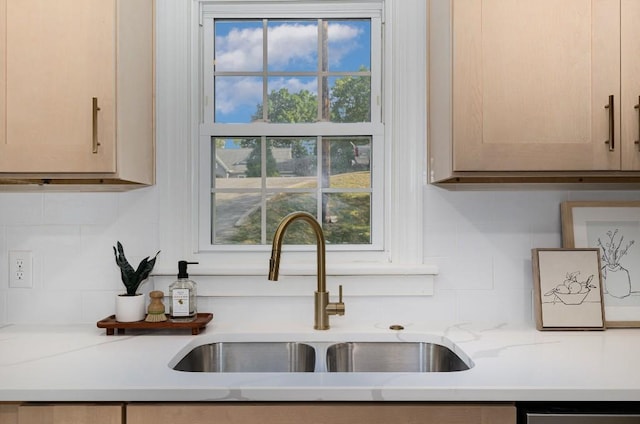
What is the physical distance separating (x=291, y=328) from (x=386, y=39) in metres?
1.11

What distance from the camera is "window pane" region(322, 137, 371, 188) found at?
200cm

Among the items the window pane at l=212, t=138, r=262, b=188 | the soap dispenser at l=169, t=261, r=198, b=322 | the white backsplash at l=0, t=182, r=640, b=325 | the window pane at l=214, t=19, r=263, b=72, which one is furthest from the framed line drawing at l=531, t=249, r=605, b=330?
the window pane at l=214, t=19, r=263, b=72

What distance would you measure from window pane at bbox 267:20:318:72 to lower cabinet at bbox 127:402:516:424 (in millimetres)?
1292

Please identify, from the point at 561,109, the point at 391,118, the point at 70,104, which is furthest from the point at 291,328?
the point at 561,109

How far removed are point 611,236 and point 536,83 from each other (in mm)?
698

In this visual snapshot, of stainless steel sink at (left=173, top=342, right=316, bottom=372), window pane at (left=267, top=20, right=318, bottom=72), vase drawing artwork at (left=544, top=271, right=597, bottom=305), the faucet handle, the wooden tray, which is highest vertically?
window pane at (left=267, top=20, right=318, bottom=72)

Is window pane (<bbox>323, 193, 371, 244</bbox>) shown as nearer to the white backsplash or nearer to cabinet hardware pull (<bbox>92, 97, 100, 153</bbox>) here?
the white backsplash

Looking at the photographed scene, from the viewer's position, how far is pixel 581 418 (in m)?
1.19

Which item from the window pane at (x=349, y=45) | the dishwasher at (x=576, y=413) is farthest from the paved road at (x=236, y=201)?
the dishwasher at (x=576, y=413)

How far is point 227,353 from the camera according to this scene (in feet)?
5.65

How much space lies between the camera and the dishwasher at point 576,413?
1188 mm

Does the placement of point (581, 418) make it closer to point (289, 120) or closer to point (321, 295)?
point (321, 295)

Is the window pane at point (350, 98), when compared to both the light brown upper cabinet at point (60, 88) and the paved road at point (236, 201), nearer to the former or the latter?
the paved road at point (236, 201)

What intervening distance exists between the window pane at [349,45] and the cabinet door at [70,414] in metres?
1.41
